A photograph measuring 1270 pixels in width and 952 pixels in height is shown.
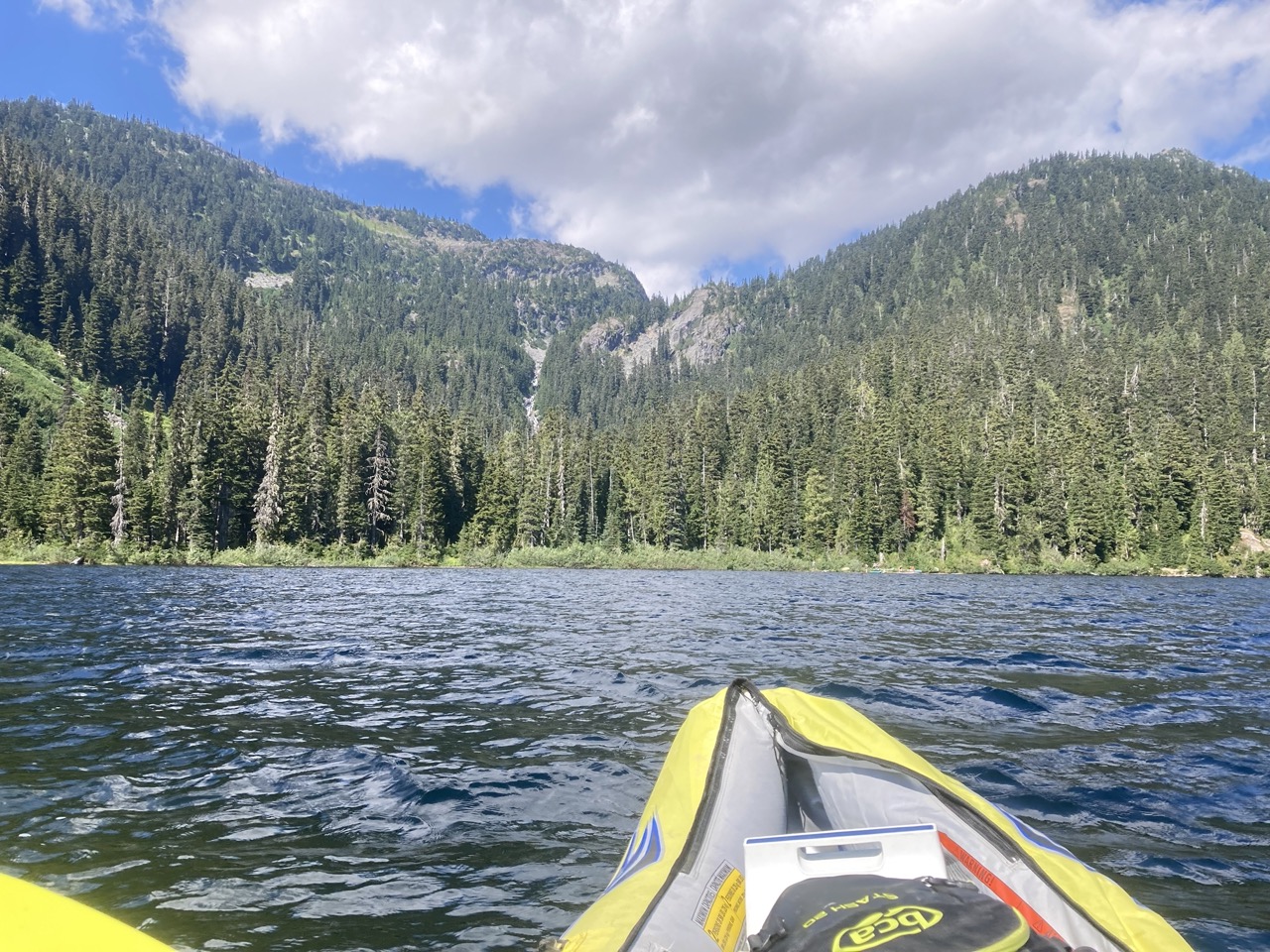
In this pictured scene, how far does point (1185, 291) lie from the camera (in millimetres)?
166125

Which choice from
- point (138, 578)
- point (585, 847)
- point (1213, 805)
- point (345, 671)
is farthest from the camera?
point (138, 578)

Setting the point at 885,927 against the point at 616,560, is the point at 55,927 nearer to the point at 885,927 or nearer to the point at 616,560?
the point at 885,927

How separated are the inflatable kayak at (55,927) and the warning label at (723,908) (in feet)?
7.25

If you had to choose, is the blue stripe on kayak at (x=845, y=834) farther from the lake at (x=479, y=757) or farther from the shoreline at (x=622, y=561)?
the shoreline at (x=622, y=561)

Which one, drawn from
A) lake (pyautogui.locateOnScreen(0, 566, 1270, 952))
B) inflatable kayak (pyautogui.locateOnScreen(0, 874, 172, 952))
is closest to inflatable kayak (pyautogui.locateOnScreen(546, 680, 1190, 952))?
lake (pyautogui.locateOnScreen(0, 566, 1270, 952))

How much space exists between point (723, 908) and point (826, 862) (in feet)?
2.08

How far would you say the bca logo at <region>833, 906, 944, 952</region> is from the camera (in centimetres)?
248

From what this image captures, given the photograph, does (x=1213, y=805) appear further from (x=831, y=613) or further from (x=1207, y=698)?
(x=831, y=613)

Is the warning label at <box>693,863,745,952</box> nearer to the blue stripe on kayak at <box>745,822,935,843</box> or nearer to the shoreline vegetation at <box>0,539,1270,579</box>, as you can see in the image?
the blue stripe on kayak at <box>745,822,935,843</box>

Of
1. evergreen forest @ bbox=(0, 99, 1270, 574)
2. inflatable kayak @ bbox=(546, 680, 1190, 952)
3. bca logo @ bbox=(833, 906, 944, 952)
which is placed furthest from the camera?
evergreen forest @ bbox=(0, 99, 1270, 574)

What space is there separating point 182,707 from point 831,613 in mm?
21166

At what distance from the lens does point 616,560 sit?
3223 inches

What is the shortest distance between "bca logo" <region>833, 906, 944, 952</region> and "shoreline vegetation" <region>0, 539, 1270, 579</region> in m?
68.5

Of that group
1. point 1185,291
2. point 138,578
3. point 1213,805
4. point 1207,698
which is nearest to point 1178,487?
point 1207,698
